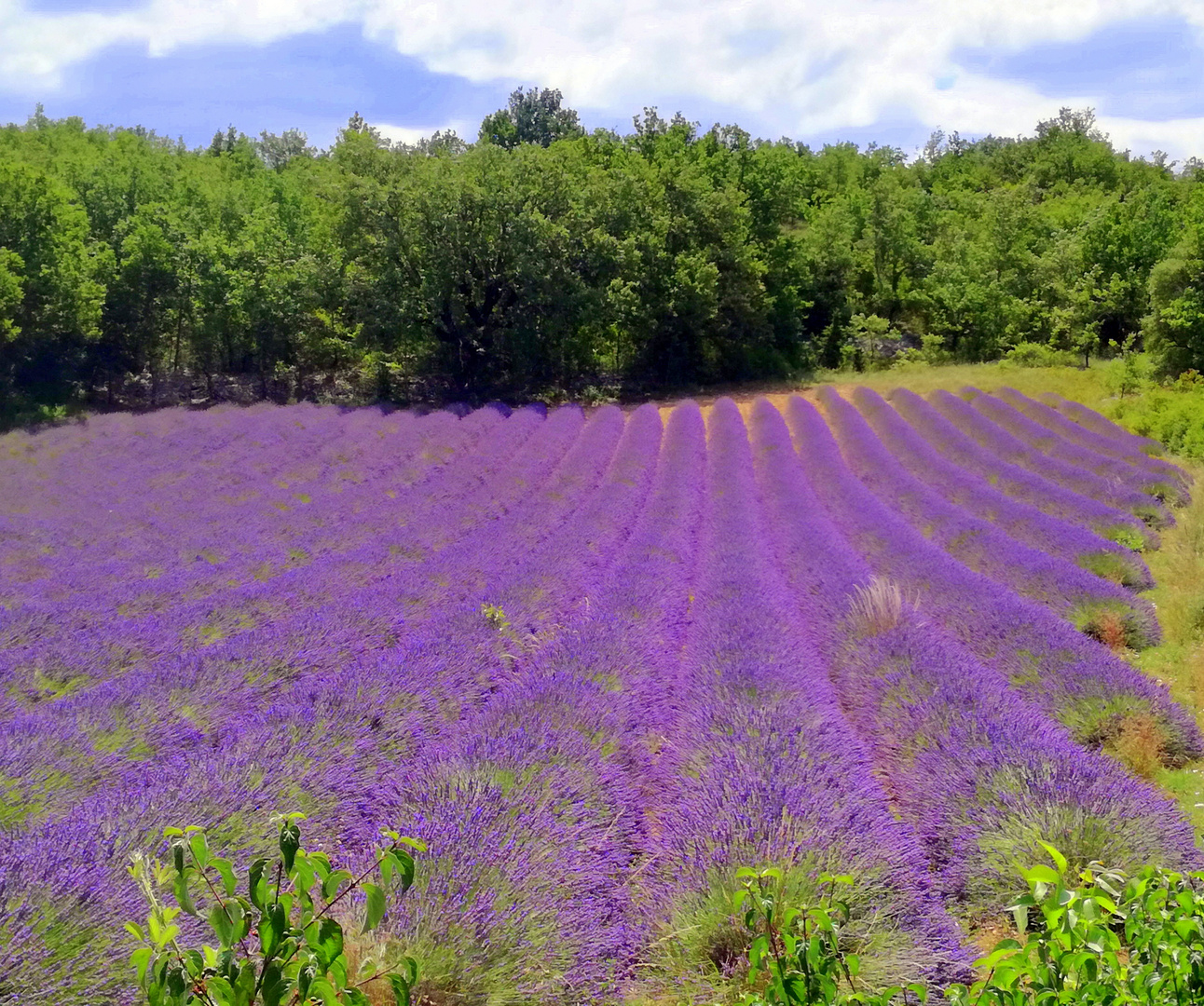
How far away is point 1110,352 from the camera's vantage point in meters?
31.3

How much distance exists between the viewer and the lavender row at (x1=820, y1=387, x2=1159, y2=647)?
744 cm

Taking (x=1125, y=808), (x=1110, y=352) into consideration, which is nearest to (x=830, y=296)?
(x=1110, y=352)

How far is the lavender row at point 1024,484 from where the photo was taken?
1036 centimetres

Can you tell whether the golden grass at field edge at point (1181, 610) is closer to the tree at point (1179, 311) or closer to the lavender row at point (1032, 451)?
the lavender row at point (1032, 451)

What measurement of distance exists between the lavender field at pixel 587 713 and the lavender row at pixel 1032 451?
12.0 inches

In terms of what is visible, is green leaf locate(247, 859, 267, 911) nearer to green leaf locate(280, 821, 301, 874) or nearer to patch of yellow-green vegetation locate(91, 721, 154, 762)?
→ green leaf locate(280, 821, 301, 874)

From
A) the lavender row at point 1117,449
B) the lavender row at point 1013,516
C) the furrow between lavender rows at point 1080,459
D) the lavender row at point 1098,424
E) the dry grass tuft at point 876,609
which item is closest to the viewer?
the dry grass tuft at point 876,609

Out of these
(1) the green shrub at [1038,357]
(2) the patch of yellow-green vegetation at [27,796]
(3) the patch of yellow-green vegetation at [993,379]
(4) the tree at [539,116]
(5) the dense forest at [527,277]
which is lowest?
(2) the patch of yellow-green vegetation at [27,796]

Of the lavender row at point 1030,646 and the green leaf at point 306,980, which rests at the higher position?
the green leaf at point 306,980

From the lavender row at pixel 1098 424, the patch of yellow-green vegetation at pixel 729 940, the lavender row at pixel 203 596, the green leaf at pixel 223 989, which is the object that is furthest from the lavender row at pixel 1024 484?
the green leaf at pixel 223 989

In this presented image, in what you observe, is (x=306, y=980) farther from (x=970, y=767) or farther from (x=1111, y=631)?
Answer: (x=1111, y=631)

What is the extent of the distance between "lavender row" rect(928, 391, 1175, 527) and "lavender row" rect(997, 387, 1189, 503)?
1.56 ft

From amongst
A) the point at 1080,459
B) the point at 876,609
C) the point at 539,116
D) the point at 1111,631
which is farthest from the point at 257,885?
the point at 539,116

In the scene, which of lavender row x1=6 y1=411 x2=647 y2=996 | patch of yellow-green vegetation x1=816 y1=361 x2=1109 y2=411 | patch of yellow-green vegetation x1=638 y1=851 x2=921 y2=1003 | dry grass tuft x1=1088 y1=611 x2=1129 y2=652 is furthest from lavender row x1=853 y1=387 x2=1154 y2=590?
patch of yellow-green vegetation x1=816 y1=361 x2=1109 y2=411
